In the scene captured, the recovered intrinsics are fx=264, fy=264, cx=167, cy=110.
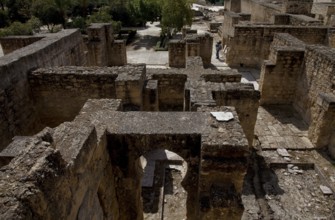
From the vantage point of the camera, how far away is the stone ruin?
12.3 feet

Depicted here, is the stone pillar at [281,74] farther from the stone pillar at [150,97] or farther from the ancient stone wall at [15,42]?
the ancient stone wall at [15,42]

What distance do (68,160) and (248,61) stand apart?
15042mm

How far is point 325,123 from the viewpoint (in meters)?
8.88

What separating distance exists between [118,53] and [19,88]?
355 inches

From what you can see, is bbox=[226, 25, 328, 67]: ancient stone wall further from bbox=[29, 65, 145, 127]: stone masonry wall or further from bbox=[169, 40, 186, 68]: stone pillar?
bbox=[29, 65, 145, 127]: stone masonry wall

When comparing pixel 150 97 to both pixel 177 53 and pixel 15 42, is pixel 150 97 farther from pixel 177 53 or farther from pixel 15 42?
pixel 15 42

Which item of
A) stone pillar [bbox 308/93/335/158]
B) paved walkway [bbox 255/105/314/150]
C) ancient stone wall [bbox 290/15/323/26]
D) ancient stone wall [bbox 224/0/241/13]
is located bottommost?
paved walkway [bbox 255/105/314/150]

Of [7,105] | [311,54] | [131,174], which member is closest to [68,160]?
[131,174]

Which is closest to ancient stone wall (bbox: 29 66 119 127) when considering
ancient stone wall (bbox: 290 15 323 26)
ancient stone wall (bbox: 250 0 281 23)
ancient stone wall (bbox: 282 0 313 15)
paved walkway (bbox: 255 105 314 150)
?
paved walkway (bbox: 255 105 314 150)

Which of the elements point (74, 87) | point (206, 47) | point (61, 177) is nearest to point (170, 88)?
point (74, 87)

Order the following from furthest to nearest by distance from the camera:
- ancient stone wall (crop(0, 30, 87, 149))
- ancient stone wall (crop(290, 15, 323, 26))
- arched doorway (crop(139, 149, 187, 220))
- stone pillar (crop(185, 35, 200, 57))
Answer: ancient stone wall (crop(290, 15, 323, 26))
stone pillar (crop(185, 35, 200, 57))
arched doorway (crop(139, 149, 187, 220))
ancient stone wall (crop(0, 30, 87, 149))

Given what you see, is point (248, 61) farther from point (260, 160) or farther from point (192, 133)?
point (192, 133)

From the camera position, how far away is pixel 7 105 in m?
6.85

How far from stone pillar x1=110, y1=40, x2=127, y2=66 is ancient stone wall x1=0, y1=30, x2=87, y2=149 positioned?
6.18 m
